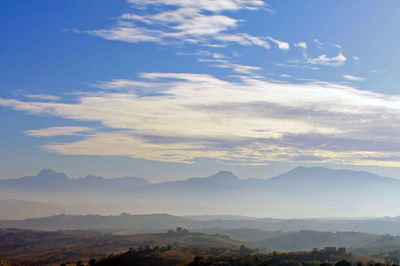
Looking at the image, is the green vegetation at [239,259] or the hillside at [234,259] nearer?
the green vegetation at [239,259]

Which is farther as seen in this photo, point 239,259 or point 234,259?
point 239,259

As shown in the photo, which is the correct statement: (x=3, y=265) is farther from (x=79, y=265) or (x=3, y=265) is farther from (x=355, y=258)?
(x=355, y=258)

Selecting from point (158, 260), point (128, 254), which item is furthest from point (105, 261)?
point (158, 260)

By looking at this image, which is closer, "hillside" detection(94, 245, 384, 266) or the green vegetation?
the green vegetation

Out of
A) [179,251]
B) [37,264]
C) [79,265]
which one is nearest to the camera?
[79,265]

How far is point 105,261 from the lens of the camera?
156m

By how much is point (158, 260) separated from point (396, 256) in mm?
105546

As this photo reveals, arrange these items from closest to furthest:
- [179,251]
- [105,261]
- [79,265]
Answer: [79,265] < [105,261] < [179,251]

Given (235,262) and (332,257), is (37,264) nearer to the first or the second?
(235,262)

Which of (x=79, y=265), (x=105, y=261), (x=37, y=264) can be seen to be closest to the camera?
(x=79, y=265)

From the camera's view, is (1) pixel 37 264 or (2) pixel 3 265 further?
(1) pixel 37 264

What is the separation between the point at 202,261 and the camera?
135 m

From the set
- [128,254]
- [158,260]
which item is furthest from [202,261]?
[128,254]

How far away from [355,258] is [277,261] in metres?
39.9
